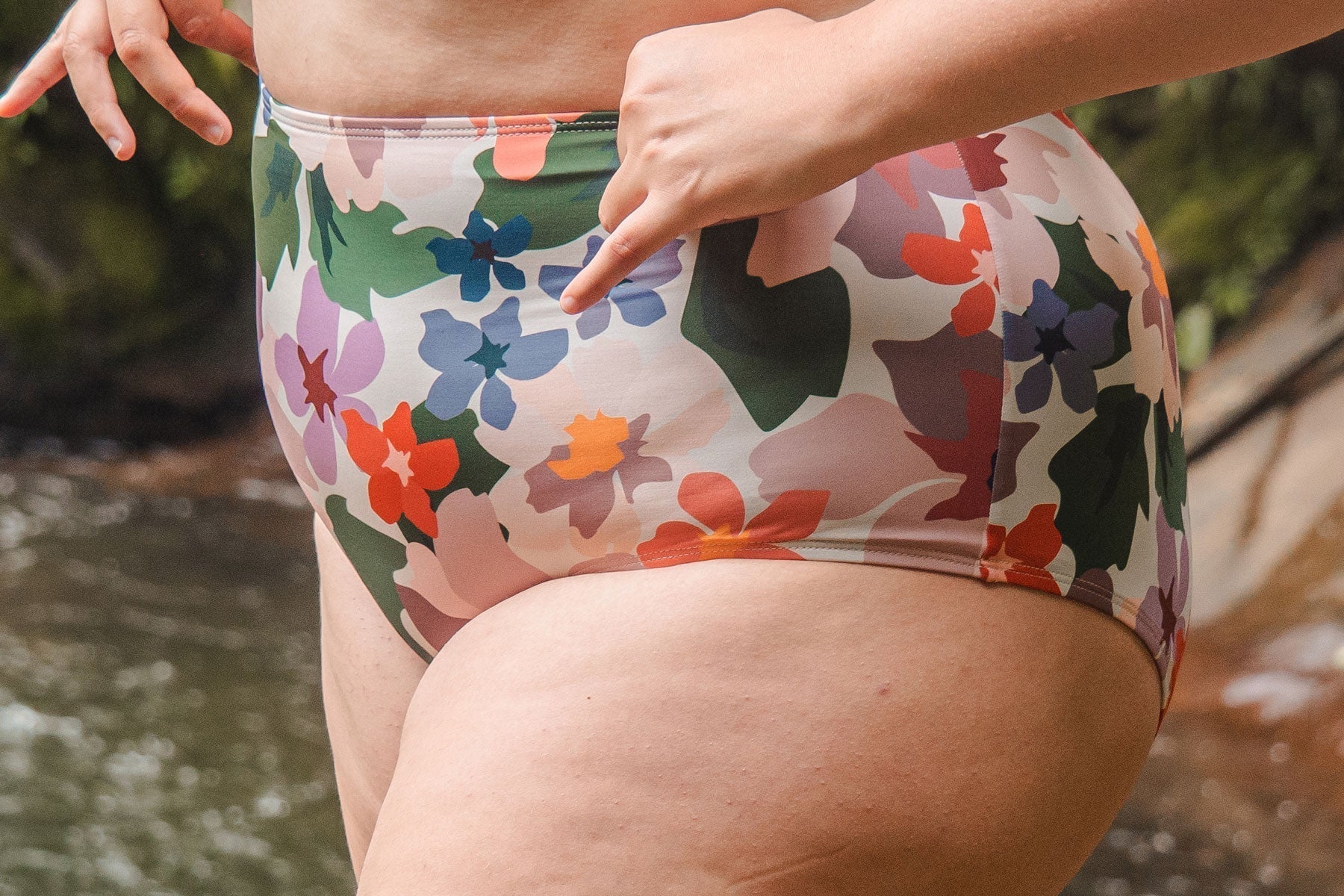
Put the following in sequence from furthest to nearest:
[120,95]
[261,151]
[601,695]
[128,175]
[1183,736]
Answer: [128,175]
[120,95]
[1183,736]
[261,151]
[601,695]

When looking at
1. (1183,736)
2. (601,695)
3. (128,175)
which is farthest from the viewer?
(128,175)

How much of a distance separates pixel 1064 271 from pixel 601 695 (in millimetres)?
236

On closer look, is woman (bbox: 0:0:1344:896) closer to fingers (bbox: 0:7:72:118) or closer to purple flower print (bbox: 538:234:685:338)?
purple flower print (bbox: 538:234:685:338)

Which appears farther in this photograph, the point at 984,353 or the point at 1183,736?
the point at 1183,736

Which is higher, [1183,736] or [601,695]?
[601,695]

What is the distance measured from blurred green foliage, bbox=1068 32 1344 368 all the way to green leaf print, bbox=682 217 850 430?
2545mm

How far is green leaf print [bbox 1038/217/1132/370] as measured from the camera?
480 mm

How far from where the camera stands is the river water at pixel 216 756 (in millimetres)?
1852

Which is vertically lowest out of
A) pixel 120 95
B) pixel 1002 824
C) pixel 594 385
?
pixel 120 95

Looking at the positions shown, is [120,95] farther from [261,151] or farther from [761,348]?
[761,348]

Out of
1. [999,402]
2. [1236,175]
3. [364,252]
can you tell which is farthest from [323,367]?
[1236,175]

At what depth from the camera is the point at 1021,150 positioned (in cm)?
51

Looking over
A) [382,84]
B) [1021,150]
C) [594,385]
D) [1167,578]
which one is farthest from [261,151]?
[1167,578]

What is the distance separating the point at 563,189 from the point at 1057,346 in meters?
0.20
